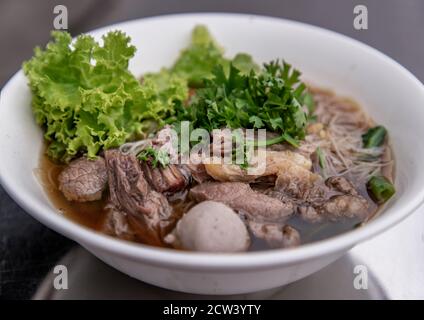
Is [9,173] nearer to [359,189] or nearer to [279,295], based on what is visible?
[279,295]

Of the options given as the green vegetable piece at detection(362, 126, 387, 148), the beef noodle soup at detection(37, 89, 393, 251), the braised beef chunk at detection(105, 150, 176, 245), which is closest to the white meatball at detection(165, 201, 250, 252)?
the beef noodle soup at detection(37, 89, 393, 251)

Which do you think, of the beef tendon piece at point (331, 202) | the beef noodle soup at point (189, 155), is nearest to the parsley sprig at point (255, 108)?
the beef noodle soup at point (189, 155)

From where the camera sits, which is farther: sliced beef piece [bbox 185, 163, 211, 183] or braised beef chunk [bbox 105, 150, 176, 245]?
sliced beef piece [bbox 185, 163, 211, 183]

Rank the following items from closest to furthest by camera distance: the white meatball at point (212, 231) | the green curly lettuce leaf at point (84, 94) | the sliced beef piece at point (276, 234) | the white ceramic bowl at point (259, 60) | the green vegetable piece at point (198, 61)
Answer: the white ceramic bowl at point (259, 60) < the white meatball at point (212, 231) < the sliced beef piece at point (276, 234) < the green curly lettuce leaf at point (84, 94) < the green vegetable piece at point (198, 61)

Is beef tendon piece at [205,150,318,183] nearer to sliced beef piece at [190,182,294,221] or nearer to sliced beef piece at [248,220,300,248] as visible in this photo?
sliced beef piece at [190,182,294,221]

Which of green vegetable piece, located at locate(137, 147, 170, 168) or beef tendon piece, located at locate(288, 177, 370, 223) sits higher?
green vegetable piece, located at locate(137, 147, 170, 168)

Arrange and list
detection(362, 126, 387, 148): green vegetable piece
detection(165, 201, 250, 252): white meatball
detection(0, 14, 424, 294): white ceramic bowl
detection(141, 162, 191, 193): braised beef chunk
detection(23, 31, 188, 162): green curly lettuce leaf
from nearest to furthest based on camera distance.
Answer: detection(0, 14, 424, 294): white ceramic bowl < detection(165, 201, 250, 252): white meatball < detection(141, 162, 191, 193): braised beef chunk < detection(23, 31, 188, 162): green curly lettuce leaf < detection(362, 126, 387, 148): green vegetable piece

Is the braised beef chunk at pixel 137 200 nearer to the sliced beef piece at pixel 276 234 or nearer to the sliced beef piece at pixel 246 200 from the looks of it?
the sliced beef piece at pixel 246 200

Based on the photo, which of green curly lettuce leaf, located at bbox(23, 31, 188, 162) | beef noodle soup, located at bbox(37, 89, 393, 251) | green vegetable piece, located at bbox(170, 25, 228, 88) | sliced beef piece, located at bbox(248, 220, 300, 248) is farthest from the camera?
green vegetable piece, located at bbox(170, 25, 228, 88)
